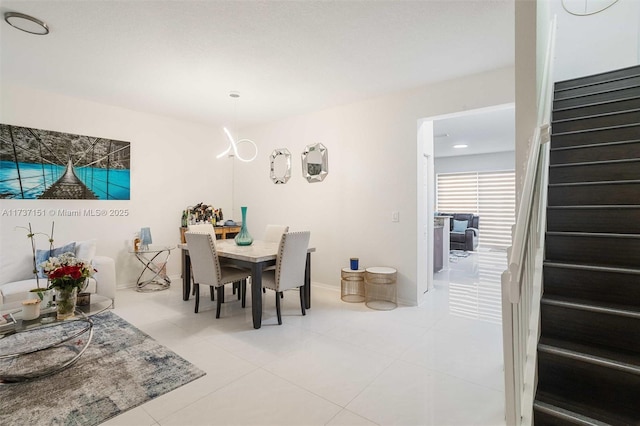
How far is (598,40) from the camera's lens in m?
3.74

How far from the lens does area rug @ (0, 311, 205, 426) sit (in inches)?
74.7

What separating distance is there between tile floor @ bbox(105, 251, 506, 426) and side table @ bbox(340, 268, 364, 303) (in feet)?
0.83

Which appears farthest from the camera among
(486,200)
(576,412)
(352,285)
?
(486,200)

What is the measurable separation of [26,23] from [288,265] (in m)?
2.99

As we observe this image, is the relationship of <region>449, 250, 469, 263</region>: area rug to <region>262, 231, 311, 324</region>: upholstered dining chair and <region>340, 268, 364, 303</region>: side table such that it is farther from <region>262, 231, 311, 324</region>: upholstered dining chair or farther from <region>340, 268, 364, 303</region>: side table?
<region>262, 231, 311, 324</region>: upholstered dining chair

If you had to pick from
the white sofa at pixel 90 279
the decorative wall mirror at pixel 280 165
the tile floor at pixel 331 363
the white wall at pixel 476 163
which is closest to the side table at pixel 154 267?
the tile floor at pixel 331 363

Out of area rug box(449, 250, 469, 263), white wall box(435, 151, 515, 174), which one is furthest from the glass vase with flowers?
white wall box(435, 151, 515, 174)

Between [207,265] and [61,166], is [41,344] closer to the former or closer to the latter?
[207,265]

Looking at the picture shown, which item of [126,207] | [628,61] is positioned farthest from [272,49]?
[628,61]

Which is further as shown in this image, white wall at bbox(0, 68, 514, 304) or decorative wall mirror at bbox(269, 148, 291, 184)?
decorative wall mirror at bbox(269, 148, 291, 184)

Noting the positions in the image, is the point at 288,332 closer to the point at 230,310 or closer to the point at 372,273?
the point at 230,310

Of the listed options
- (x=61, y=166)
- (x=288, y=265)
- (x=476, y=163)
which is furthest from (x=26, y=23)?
(x=476, y=163)

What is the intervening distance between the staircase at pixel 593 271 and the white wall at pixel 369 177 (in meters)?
0.98

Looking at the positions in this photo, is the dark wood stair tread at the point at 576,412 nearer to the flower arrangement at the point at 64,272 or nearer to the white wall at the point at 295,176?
the white wall at the point at 295,176
